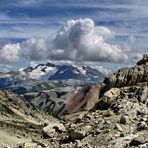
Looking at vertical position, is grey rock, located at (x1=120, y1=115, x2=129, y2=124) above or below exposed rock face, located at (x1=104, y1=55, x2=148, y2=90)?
above

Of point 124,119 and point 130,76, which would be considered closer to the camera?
point 124,119

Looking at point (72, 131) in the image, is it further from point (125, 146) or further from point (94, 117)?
point (125, 146)

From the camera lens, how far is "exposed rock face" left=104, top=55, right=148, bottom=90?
7669 cm

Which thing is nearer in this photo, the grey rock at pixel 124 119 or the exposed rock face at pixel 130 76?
the grey rock at pixel 124 119

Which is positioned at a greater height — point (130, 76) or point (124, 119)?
point (124, 119)

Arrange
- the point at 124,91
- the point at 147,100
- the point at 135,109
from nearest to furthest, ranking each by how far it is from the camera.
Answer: the point at 135,109 → the point at 147,100 → the point at 124,91

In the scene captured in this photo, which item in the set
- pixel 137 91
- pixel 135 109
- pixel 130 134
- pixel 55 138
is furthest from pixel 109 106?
pixel 130 134

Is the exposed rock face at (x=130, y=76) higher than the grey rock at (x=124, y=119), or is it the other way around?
the grey rock at (x=124, y=119)

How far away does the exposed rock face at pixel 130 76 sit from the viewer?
3019 inches

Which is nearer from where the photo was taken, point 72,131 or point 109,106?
point 72,131

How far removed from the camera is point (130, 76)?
79250mm

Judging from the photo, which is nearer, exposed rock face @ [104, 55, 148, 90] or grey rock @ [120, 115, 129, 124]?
grey rock @ [120, 115, 129, 124]

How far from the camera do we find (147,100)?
55312 mm

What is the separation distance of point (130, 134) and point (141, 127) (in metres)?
1.61
